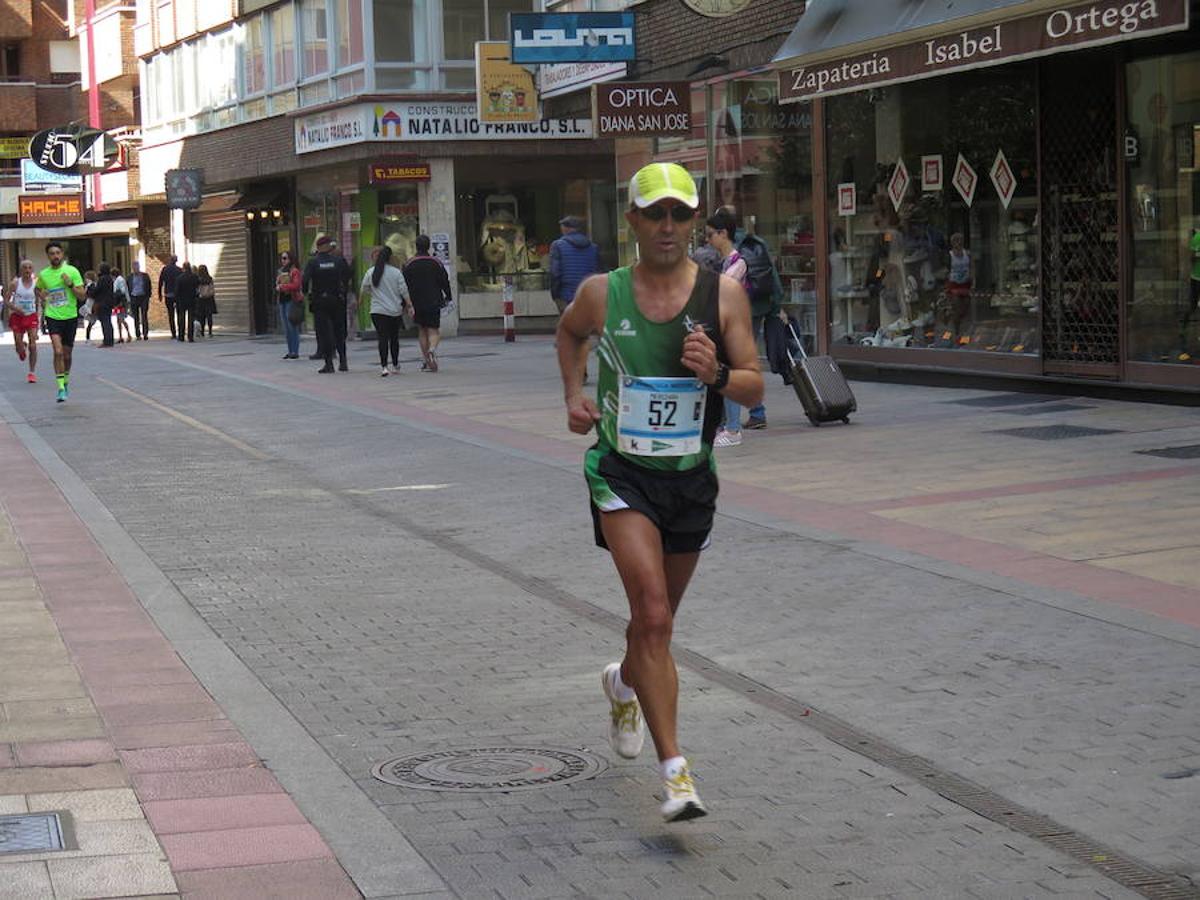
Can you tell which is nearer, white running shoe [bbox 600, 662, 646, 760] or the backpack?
white running shoe [bbox 600, 662, 646, 760]

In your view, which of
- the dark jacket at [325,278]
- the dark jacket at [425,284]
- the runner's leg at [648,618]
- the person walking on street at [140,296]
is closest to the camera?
the runner's leg at [648,618]

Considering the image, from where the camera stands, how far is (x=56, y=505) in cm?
1259

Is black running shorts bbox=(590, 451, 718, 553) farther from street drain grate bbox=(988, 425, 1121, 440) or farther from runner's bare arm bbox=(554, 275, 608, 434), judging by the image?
street drain grate bbox=(988, 425, 1121, 440)

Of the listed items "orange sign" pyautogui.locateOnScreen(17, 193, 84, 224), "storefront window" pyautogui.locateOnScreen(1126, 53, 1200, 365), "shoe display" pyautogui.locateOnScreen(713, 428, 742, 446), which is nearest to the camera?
"shoe display" pyautogui.locateOnScreen(713, 428, 742, 446)

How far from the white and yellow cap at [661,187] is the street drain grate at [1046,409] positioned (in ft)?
37.4

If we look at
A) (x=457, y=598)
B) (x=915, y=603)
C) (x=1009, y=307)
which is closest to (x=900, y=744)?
(x=915, y=603)

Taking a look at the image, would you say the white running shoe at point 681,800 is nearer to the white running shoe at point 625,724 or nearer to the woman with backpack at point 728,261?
the white running shoe at point 625,724

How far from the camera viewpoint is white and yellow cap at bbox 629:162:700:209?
212 inches

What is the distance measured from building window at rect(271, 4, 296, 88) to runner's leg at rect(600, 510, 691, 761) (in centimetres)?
3694

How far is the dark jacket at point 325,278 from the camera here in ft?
88.8

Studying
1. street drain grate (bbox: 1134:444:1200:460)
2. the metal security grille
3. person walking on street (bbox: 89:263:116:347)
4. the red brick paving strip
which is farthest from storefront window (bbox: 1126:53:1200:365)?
person walking on street (bbox: 89:263:116:347)

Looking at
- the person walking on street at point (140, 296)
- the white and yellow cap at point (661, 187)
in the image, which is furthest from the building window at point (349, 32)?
the white and yellow cap at point (661, 187)

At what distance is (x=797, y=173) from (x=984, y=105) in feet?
13.4

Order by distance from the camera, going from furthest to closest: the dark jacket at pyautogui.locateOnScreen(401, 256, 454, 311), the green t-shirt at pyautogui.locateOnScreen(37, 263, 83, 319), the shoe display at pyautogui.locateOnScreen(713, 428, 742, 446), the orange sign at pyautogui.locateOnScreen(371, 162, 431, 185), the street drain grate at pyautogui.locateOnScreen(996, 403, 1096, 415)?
the orange sign at pyautogui.locateOnScreen(371, 162, 431, 185) < the dark jacket at pyautogui.locateOnScreen(401, 256, 454, 311) < the green t-shirt at pyautogui.locateOnScreen(37, 263, 83, 319) < the street drain grate at pyautogui.locateOnScreen(996, 403, 1096, 415) < the shoe display at pyautogui.locateOnScreen(713, 428, 742, 446)
